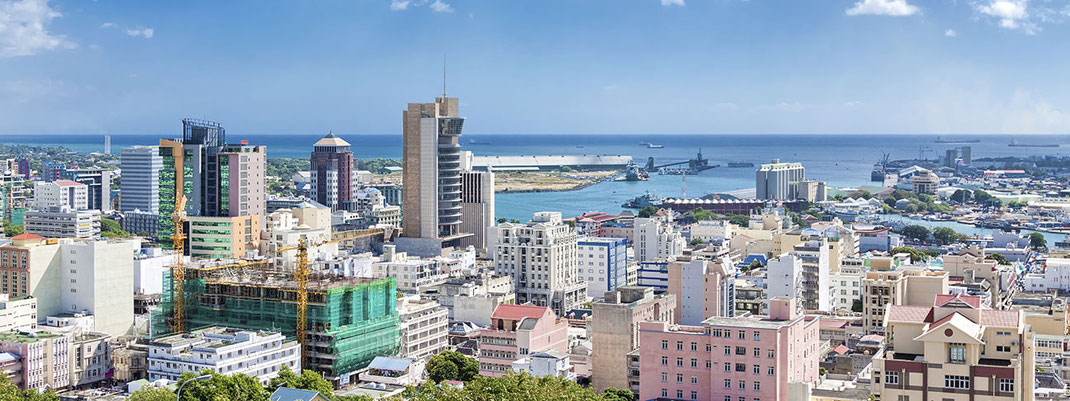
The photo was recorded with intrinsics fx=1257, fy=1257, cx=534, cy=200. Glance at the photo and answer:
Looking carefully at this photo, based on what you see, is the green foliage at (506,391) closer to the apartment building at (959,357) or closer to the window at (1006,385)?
the apartment building at (959,357)

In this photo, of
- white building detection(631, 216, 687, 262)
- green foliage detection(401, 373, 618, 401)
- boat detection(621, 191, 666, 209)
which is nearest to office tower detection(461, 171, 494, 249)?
white building detection(631, 216, 687, 262)

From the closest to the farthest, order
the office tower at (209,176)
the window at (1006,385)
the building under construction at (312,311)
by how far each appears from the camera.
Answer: the window at (1006,385) < the building under construction at (312,311) < the office tower at (209,176)

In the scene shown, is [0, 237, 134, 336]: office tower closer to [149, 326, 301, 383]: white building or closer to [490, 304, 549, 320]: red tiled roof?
[149, 326, 301, 383]: white building

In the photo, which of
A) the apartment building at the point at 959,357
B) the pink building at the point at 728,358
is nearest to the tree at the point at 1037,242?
the pink building at the point at 728,358

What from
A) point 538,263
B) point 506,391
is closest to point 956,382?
point 506,391

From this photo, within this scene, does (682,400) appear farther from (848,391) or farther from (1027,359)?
(1027,359)

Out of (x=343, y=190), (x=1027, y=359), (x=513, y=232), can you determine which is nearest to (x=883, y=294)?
(x=513, y=232)

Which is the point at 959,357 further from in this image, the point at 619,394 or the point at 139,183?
the point at 139,183
